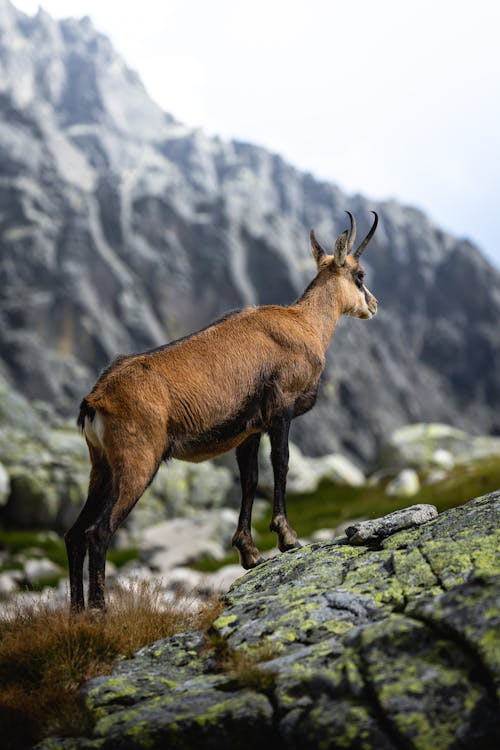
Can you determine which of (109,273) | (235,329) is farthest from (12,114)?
(235,329)

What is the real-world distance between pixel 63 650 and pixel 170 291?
473 feet

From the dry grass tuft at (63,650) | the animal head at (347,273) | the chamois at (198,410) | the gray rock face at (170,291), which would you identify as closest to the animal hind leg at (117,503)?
the chamois at (198,410)

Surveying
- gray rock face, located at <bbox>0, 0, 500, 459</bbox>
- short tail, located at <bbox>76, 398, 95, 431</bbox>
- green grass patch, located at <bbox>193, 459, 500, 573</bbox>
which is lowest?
short tail, located at <bbox>76, 398, 95, 431</bbox>

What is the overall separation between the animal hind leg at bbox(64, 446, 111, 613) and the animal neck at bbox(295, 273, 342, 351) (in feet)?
13.1

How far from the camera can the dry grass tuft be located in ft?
21.5

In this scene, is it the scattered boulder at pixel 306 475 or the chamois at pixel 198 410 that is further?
the scattered boulder at pixel 306 475

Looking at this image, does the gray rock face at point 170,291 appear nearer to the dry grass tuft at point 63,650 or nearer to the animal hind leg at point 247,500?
the animal hind leg at point 247,500

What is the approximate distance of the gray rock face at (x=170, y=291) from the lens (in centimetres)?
13062

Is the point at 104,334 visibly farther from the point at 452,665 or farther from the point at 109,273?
the point at 452,665

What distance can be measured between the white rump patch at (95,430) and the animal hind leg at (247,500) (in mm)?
2323

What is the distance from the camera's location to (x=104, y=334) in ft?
432

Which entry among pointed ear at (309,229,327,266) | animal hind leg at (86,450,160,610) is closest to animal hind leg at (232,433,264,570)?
animal hind leg at (86,450,160,610)

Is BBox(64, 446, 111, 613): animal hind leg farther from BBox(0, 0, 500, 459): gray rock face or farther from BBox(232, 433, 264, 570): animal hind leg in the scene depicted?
BBox(0, 0, 500, 459): gray rock face

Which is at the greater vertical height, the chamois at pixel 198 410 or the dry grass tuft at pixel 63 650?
the chamois at pixel 198 410
